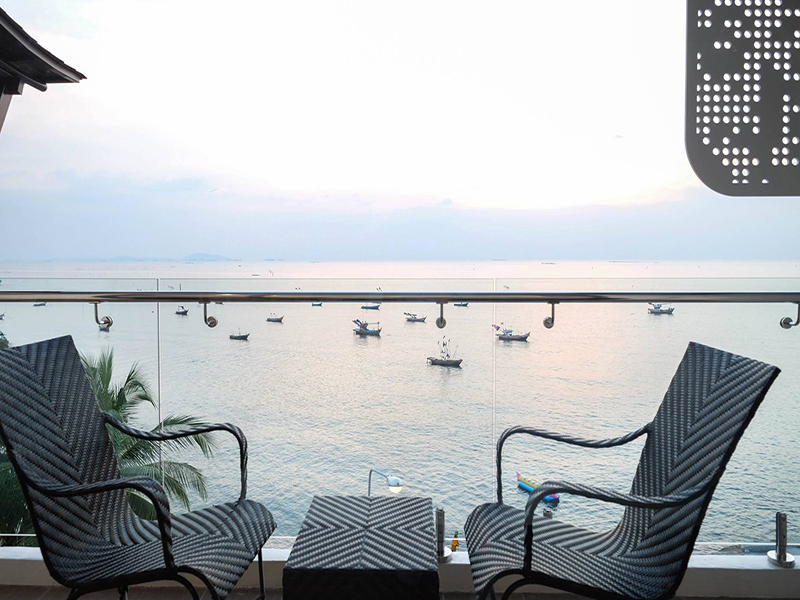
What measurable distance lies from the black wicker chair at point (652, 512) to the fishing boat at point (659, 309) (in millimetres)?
593

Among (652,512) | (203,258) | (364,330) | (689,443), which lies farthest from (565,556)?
(203,258)

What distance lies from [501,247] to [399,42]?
19.5 feet

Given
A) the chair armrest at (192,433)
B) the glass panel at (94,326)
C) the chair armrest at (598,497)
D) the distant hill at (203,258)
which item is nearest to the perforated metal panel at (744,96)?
the chair armrest at (598,497)

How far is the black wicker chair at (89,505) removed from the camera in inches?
64.9

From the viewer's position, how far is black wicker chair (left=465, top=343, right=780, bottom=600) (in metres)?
1.62

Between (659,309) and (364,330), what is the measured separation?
133 centimetres

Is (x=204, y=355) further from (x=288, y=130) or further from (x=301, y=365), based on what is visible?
(x=288, y=130)

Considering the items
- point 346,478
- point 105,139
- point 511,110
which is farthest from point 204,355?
point 105,139

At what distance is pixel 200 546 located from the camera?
70.6 inches

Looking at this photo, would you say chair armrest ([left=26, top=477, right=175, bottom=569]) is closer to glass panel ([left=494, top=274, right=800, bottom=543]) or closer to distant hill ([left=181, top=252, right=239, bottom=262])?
glass panel ([left=494, top=274, right=800, bottom=543])

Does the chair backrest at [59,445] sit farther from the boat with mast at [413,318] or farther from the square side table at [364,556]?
the boat with mast at [413,318]

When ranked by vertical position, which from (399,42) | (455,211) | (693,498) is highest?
(399,42)

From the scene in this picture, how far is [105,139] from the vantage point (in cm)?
1781

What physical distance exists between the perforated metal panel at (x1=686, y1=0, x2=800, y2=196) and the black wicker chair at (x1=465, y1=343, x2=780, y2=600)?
1.02m
